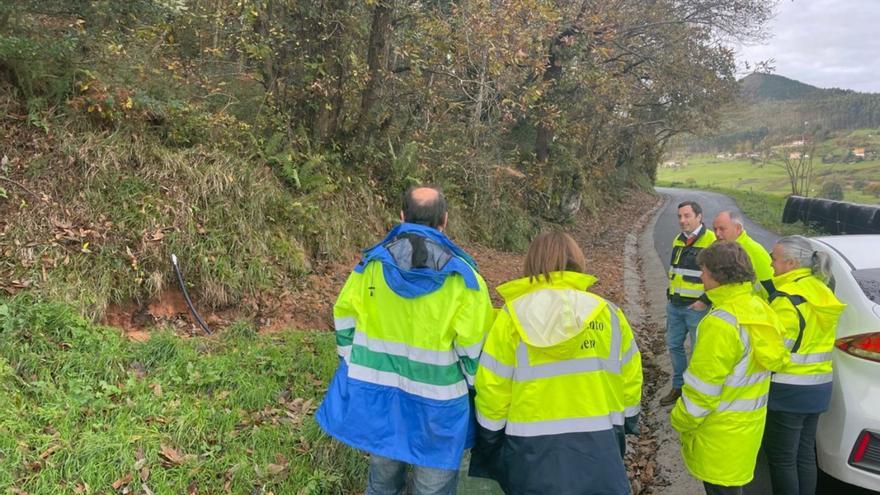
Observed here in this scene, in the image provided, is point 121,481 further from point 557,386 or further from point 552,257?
point 552,257

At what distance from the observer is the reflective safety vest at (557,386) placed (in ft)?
7.86

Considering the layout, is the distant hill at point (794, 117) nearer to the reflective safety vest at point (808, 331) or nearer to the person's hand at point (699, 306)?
the person's hand at point (699, 306)

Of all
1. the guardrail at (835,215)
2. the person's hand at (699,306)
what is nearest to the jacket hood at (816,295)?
the person's hand at (699,306)

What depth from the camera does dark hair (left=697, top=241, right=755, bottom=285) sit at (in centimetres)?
300

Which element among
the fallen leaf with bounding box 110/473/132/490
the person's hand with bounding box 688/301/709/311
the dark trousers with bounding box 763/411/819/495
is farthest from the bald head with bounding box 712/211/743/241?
the fallen leaf with bounding box 110/473/132/490

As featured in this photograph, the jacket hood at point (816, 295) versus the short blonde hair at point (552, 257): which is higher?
the short blonde hair at point (552, 257)

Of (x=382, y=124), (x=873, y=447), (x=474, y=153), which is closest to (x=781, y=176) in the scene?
(x=474, y=153)

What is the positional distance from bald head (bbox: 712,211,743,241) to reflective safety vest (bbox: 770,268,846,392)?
148 cm

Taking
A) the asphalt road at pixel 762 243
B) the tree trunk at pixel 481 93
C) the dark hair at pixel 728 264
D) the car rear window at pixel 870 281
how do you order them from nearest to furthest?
the dark hair at pixel 728 264 < the car rear window at pixel 870 281 < the asphalt road at pixel 762 243 < the tree trunk at pixel 481 93

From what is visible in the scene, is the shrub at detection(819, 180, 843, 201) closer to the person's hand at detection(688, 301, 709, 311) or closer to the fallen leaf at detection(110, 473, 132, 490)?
the person's hand at detection(688, 301, 709, 311)

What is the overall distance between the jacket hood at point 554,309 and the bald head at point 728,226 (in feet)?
9.04

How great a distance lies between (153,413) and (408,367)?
217 cm

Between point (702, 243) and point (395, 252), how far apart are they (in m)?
Result: 3.51

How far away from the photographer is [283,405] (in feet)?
13.7
